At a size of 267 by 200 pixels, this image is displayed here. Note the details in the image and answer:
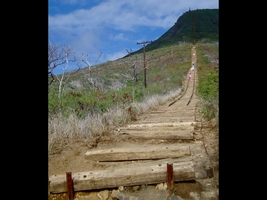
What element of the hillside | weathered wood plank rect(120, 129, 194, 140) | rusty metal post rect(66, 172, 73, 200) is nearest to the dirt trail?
weathered wood plank rect(120, 129, 194, 140)

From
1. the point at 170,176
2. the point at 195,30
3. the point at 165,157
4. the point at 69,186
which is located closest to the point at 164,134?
the point at 165,157

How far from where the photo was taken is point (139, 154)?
439cm

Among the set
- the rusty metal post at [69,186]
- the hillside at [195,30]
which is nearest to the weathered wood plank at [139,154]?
the rusty metal post at [69,186]

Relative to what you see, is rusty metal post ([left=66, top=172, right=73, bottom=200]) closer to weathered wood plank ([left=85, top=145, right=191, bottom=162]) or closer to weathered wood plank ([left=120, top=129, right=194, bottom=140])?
weathered wood plank ([left=85, top=145, right=191, bottom=162])

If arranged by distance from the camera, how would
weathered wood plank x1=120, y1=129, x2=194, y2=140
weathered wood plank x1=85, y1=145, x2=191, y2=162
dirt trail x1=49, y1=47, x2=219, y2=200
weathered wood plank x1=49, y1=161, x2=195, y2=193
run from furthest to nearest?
weathered wood plank x1=120, y1=129, x2=194, y2=140 < weathered wood plank x1=85, y1=145, x2=191, y2=162 < weathered wood plank x1=49, y1=161, x2=195, y2=193 < dirt trail x1=49, y1=47, x2=219, y2=200

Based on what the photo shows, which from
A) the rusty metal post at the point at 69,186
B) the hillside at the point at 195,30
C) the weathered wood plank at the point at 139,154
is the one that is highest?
the hillside at the point at 195,30

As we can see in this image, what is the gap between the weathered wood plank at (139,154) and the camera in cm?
430

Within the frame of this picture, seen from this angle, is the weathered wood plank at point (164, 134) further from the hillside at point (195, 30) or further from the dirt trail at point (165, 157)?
the hillside at point (195, 30)

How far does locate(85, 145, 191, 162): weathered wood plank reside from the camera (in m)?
4.30

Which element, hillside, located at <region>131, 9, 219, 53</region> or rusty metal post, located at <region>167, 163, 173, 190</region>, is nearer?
rusty metal post, located at <region>167, 163, 173, 190</region>

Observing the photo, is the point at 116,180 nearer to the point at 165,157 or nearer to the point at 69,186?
the point at 69,186
